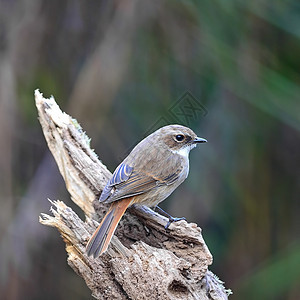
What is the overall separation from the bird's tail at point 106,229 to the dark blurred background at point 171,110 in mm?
2228

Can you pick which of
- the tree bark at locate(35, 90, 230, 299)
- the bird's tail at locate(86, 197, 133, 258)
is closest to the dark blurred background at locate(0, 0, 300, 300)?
the tree bark at locate(35, 90, 230, 299)

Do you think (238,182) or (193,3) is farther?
(238,182)

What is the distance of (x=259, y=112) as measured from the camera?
6359 millimetres

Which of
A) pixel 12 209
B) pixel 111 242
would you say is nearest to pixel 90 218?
pixel 111 242

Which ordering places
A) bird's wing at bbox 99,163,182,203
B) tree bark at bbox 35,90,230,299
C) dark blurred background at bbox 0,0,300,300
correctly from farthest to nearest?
1. dark blurred background at bbox 0,0,300,300
2. bird's wing at bbox 99,163,182,203
3. tree bark at bbox 35,90,230,299

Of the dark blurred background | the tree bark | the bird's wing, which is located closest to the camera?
the tree bark

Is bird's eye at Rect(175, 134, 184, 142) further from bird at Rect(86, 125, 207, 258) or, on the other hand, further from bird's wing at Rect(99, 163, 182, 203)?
bird's wing at Rect(99, 163, 182, 203)

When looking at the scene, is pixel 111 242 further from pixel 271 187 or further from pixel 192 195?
pixel 271 187

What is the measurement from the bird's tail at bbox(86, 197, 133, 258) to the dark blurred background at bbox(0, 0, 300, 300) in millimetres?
2228

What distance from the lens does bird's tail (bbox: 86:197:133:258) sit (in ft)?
10.7

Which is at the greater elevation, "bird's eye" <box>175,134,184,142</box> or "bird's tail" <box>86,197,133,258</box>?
"bird's eye" <box>175,134,184,142</box>

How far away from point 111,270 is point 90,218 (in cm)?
73

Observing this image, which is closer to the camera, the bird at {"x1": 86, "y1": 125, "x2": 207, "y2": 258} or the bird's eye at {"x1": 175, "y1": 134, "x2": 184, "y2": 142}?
the bird at {"x1": 86, "y1": 125, "x2": 207, "y2": 258}

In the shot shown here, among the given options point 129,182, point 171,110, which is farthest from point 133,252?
point 171,110
